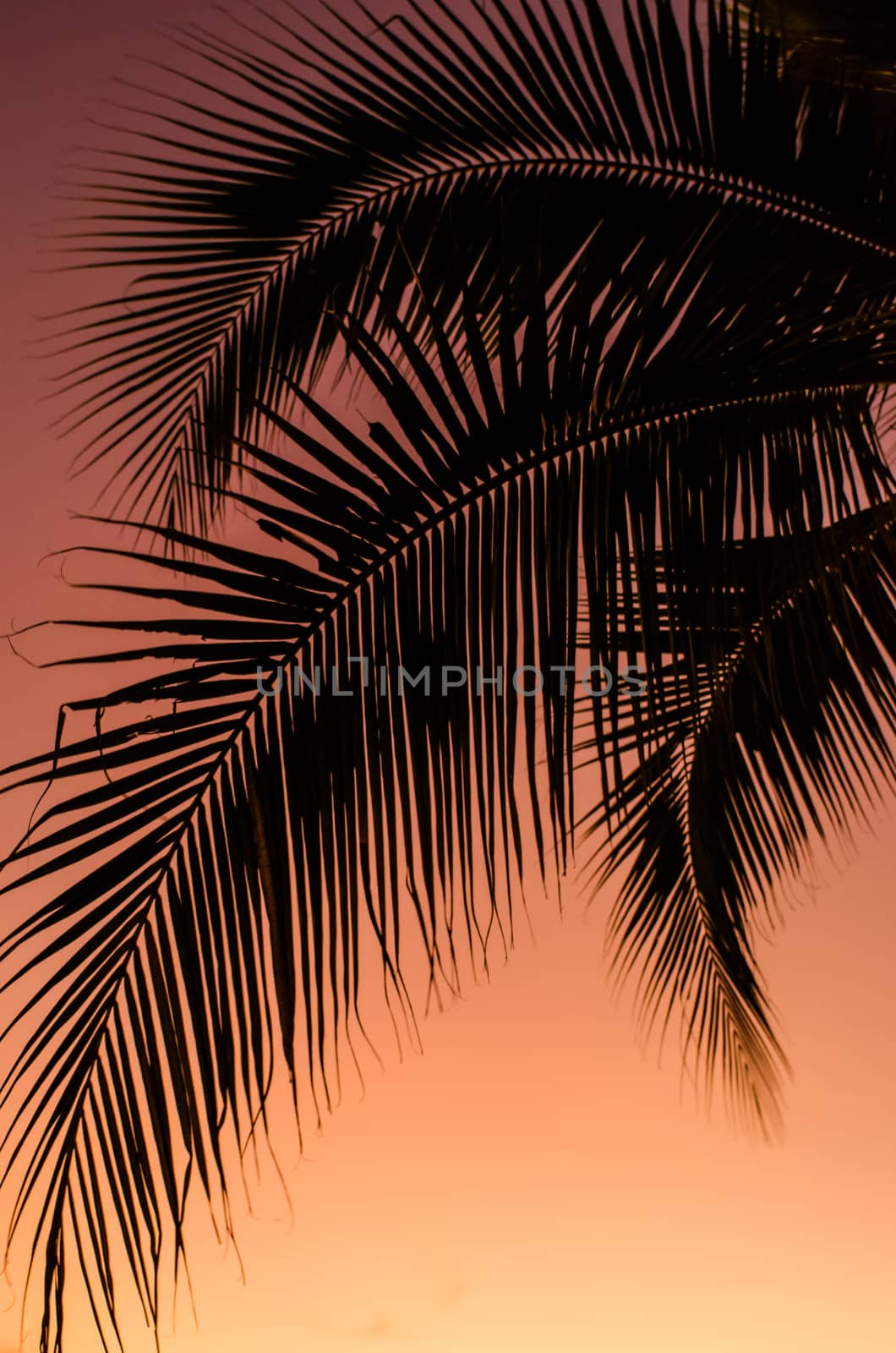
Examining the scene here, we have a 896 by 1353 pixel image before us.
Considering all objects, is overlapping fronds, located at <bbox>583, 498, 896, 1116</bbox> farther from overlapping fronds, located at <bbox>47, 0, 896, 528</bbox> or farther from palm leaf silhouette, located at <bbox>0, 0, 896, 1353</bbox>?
overlapping fronds, located at <bbox>47, 0, 896, 528</bbox>

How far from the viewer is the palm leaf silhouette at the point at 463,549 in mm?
497

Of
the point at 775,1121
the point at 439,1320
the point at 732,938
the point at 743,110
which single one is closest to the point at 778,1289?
the point at 775,1121

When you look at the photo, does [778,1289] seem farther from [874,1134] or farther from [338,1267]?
[338,1267]

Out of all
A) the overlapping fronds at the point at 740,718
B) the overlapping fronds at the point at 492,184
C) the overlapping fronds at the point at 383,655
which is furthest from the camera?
the overlapping fronds at the point at 492,184

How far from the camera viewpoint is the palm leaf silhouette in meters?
0.50

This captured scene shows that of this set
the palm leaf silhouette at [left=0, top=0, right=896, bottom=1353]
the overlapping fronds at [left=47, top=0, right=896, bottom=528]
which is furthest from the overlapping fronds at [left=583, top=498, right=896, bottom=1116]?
the overlapping fronds at [left=47, top=0, right=896, bottom=528]

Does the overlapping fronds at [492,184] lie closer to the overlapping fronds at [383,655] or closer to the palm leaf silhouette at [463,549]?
the palm leaf silhouette at [463,549]

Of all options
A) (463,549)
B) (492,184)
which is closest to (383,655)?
(463,549)

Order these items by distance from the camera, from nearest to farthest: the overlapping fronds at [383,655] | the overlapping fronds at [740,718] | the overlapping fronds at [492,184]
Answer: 1. the overlapping fronds at [383,655]
2. the overlapping fronds at [740,718]
3. the overlapping fronds at [492,184]

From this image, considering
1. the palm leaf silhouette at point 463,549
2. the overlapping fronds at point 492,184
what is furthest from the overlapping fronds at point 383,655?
the overlapping fronds at point 492,184

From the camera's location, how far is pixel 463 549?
1.96 ft

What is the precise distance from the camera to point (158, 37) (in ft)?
6.11

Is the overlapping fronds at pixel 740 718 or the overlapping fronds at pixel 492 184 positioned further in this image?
the overlapping fronds at pixel 492 184

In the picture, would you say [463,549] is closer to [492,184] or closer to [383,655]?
[383,655]
